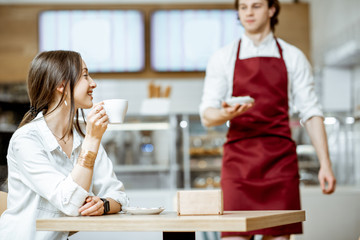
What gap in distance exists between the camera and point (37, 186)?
1.36m

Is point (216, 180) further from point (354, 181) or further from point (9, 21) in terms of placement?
point (9, 21)

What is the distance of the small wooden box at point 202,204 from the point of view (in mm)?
1282

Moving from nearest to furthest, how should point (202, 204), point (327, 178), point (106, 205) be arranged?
point (202, 204) → point (106, 205) → point (327, 178)

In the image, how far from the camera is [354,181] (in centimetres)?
546

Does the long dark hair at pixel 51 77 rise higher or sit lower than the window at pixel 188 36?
lower

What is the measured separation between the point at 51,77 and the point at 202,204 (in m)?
0.55

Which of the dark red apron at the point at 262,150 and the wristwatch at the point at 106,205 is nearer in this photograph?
the wristwatch at the point at 106,205

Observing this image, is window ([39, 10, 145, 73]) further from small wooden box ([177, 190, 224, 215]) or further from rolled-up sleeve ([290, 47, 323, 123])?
small wooden box ([177, 190, 224, 215])

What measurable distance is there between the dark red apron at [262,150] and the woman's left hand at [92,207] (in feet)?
2.47

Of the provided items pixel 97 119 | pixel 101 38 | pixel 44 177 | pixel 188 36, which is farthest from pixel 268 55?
pixel 101 38

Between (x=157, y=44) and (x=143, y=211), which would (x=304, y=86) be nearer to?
(x=143, y=211)

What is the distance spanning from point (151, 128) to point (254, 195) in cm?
324

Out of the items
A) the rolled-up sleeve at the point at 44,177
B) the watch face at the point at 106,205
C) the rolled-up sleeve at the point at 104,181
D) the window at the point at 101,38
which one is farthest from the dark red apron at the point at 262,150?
the window at the point at 101,38

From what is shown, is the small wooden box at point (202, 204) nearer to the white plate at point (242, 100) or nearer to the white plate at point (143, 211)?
the white plate at point (143, 211)
